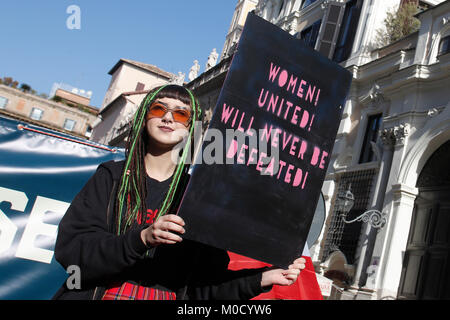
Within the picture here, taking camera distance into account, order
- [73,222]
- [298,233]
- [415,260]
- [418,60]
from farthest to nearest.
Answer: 1. [418,60]
2. [415,260]
3. [298,233]
4. [73,222]

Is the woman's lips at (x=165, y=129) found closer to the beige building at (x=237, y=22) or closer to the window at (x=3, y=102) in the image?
the beige building at (x=237, y=22)

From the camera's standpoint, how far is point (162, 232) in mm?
1633

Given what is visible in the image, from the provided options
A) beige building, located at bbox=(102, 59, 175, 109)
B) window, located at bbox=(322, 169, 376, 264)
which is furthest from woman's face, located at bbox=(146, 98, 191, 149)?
beige building, located at bbox=(102, 59, 175, 109)

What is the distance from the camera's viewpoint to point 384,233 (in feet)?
41.5

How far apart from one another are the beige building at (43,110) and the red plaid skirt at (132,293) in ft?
215

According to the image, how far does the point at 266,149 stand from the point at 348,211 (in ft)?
41.5

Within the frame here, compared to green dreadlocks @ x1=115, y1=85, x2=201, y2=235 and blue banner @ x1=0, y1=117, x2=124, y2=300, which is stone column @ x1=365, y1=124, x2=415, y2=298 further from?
green dreadlocks @ x1=115, y1=85, x2=201, y2=235

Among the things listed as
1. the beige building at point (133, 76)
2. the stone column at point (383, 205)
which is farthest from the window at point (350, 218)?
the beige building at point (133, 76)

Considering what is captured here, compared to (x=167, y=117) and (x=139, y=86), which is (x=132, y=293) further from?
(x=139, y=86)

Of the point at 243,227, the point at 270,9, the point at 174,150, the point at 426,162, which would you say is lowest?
the point at 243,227

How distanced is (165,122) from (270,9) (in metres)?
27.3

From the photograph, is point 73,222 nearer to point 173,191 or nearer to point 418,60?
point 173,191

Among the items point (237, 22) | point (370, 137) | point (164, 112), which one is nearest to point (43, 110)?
point (237, 22)

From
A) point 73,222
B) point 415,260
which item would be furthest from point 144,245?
point 415,260
